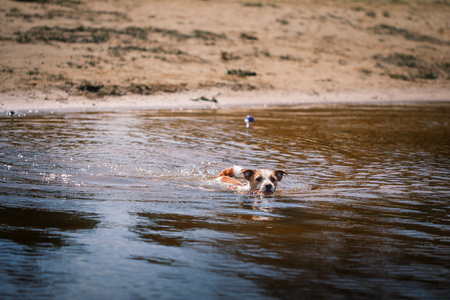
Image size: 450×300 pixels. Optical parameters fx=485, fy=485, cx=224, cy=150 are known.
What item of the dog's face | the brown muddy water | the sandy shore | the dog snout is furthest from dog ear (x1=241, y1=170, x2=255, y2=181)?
the sandy shore

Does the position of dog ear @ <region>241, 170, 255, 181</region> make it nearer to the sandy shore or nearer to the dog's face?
the dog's face

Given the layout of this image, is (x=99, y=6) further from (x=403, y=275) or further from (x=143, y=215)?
(x=403, y=275)

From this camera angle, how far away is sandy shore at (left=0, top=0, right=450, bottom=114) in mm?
17312

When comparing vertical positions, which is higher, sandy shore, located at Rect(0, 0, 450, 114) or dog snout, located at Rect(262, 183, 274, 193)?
sandy shore, located at Rect(0, 0, 450, 114)

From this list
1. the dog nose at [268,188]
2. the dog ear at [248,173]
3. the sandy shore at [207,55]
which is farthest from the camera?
the sandy shore at [207,55]

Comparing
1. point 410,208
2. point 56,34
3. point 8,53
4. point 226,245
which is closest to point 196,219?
point 226,245

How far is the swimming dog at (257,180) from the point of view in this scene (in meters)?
6.83

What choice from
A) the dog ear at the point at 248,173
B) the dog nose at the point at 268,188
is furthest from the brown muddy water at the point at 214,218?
the dog ear at the point at 248,173

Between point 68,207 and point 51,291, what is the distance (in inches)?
85.8

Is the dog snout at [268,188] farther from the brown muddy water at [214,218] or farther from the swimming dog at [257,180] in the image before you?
the brown muddy water at [214,218]

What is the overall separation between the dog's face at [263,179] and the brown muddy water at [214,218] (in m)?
0.30

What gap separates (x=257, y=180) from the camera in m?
7.01

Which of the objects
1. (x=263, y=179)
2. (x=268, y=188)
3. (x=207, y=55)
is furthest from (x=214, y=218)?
(x=207, y=55)

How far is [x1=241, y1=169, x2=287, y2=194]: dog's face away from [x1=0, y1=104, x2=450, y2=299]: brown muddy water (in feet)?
0.98
